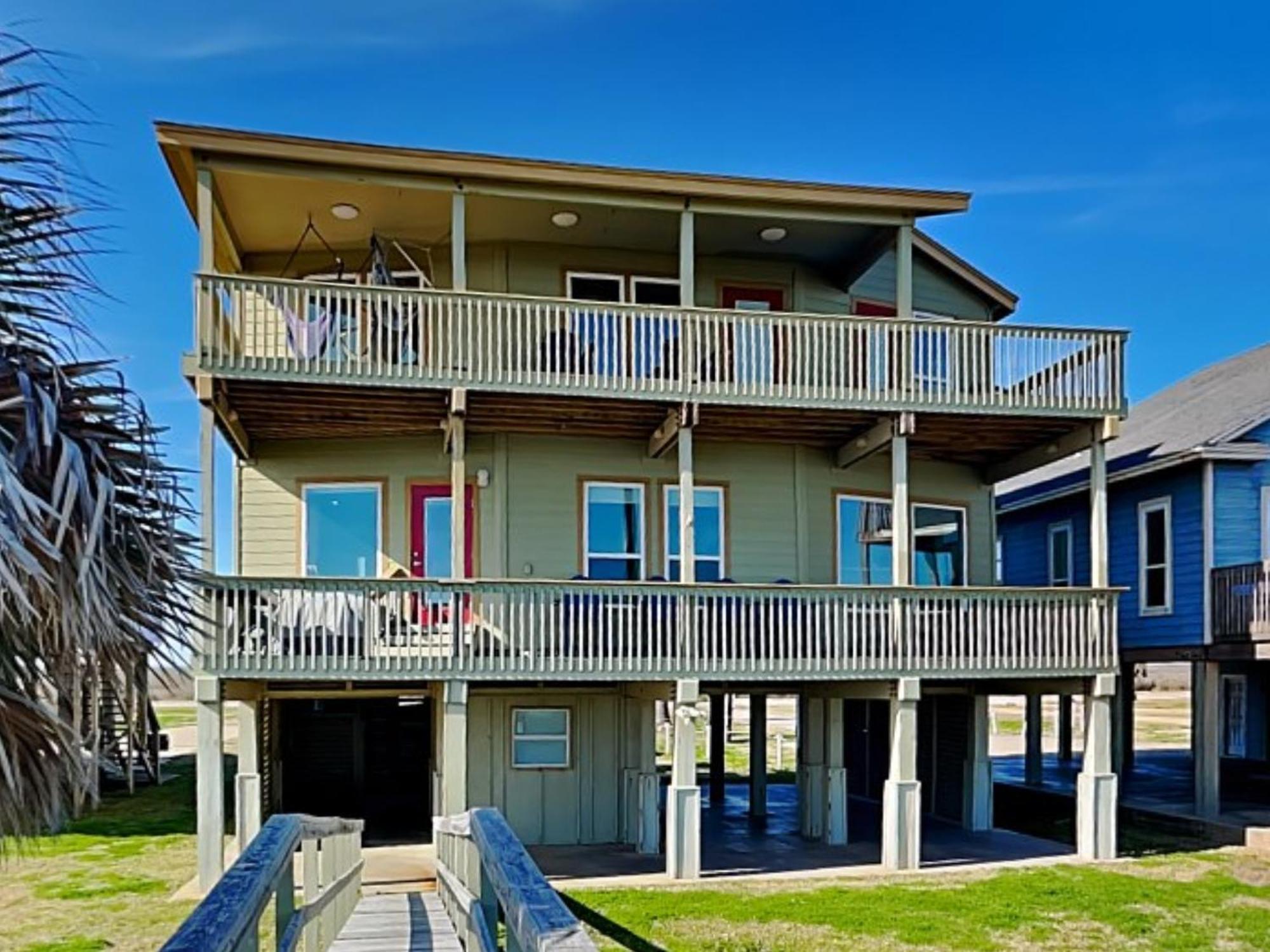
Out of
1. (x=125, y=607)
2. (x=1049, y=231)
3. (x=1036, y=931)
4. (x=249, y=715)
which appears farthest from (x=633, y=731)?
(x=1049, y=231)

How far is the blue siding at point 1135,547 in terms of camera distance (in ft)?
56.6

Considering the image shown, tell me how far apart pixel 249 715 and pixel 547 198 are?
688 cm

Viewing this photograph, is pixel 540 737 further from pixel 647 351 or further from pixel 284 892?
pixel 284 892

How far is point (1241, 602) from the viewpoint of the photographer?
639 inches

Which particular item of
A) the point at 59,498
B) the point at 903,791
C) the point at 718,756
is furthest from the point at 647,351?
the point at 59,498

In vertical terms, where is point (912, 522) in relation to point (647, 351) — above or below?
below

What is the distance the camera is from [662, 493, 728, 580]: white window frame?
15.6 metres

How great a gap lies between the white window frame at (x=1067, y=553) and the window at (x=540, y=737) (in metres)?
9.66

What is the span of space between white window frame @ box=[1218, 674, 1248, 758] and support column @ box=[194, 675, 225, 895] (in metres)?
16.8

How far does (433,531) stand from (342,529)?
1181 mm

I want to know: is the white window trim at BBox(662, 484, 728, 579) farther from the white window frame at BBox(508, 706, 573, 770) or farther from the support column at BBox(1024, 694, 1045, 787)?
the support column at BBox(1024, 694, 1045, 787)

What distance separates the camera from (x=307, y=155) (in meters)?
12.9

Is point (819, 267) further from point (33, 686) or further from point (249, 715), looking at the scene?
point (33, 686)

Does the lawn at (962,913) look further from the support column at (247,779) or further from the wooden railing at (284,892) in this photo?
the wooden railing at (284,892)
